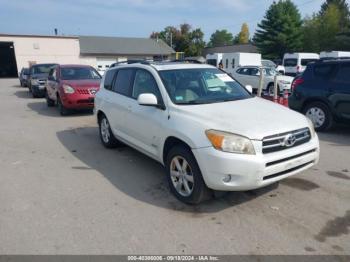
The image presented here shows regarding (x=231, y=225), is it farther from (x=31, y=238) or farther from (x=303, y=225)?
(x=31, y=238)

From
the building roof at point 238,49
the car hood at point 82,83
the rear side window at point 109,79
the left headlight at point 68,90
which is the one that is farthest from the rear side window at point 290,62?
the rear side window at point 109,79

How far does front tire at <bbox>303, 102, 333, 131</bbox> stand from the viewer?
740 centimetres

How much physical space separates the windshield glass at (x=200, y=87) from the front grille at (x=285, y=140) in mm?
Answer: 1163

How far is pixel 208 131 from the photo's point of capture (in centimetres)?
359

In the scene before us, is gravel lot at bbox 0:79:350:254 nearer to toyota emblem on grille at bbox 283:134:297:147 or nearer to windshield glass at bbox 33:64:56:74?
toyota emblem on grille at bbox 283:134:297:147

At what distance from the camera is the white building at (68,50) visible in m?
40.8

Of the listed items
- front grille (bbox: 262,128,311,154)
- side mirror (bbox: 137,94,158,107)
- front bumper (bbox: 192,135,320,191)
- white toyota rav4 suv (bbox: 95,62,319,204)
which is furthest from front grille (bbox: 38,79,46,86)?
front grille (bbox: 262,128,311,154)

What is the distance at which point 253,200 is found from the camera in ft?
13.4

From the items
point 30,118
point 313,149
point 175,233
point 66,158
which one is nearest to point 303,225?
point 313,149

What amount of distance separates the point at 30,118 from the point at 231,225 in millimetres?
9169

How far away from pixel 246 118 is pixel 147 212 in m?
1.68

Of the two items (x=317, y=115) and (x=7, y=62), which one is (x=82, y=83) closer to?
(x=317, y=115)

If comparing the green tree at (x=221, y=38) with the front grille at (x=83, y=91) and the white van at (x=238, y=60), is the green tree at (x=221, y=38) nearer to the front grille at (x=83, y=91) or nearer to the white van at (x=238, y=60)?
the white van at (x=238, y=60)

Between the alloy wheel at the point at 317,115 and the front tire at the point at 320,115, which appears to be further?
the alloy wheel at the point at 317,115
